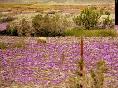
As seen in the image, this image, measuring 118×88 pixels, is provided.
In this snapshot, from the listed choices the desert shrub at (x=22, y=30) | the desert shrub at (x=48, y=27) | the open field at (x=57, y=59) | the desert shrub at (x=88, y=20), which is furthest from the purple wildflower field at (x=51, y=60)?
the desert shrub at (x=88, y=20)

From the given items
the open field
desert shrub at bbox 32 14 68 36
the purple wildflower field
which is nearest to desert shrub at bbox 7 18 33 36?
the open field

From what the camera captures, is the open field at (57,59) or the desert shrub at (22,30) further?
the desert shrub at (22,30)

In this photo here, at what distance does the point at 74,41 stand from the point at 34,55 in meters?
5.35

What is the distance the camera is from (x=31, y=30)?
30141mm

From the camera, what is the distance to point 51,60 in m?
18.2

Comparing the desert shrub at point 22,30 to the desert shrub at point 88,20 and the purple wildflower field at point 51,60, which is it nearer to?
the desert shrub at point 88,20

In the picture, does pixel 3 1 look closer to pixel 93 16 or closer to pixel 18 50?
pixel 93 16

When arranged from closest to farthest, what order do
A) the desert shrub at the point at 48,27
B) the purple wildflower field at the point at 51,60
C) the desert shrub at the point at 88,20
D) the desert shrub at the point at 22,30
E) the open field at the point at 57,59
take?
1. the open field at the point at 57,59
2. the purple wildflower field at the point at 51,60
3. the desert shrub at the point at 48,27
4. the desert shrub at the point at 22,30
5. the desert shrub at the point at 88,20

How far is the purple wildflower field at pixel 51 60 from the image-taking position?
15.0 m

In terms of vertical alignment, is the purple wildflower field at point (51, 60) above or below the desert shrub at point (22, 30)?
above

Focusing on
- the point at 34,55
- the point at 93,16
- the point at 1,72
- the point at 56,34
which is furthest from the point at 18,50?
the point at 93,16

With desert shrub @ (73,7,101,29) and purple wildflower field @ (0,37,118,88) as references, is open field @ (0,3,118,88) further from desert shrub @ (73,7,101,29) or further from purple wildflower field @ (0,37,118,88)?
desert shrub @ (73,7,101,29)

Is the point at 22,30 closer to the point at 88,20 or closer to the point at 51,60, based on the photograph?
the point at 88,20

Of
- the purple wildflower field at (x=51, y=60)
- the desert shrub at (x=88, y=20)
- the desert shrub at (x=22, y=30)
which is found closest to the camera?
the purple wildflower field at (x=51, y=60)
